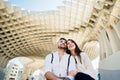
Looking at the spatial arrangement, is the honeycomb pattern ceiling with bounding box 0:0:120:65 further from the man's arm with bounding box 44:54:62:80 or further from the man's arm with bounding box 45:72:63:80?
the man's arm with bounding box 45:72:63:80

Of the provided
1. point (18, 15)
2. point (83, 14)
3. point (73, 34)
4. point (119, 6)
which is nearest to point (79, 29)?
point (73, 34)

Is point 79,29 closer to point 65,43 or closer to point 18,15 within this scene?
point 18,15

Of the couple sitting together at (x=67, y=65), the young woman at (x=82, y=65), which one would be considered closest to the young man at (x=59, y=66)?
the couple sitting together at (x=67, y=65)

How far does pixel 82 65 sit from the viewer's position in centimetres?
301

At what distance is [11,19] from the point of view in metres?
23.6

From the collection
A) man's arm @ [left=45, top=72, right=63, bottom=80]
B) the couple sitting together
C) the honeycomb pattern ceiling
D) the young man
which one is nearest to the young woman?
the couple sitting together

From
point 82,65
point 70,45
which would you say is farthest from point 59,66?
point 70,45

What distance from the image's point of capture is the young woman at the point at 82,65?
8.95ft

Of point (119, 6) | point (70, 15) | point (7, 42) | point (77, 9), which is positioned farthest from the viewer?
point (7, 42)

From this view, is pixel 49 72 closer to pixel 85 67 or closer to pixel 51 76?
pixel 51 76

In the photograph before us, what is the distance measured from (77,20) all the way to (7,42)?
10586 mm

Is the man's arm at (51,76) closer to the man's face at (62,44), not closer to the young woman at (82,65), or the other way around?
the young woman at (82,65)

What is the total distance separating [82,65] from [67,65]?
251mm

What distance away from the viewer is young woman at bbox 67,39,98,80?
273 cm
